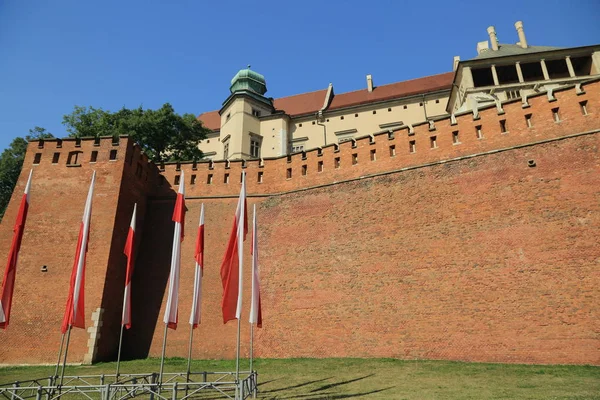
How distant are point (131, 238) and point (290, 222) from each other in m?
7.60

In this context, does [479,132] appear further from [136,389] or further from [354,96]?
[354,96]

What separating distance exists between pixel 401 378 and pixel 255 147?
30635 mm

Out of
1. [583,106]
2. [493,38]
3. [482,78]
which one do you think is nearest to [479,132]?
[583,106]

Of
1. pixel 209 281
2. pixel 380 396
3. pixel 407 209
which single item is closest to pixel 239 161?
pixel 209 281

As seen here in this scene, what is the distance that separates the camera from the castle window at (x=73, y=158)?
18266 millimetres

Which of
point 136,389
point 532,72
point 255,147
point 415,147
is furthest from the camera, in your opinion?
point 255,147

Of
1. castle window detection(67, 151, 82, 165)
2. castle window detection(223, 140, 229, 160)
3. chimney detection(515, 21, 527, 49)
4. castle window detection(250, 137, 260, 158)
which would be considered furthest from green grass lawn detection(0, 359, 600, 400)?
chimney detection(515, 21, 527, 49)

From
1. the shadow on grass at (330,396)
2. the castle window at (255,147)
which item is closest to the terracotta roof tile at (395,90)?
the castle window at (255,147)

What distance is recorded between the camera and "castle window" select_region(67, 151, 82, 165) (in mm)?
18266

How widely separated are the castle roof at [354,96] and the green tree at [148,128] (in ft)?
41.7

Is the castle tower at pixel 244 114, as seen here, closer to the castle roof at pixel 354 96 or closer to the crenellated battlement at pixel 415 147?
the castle roof at pixel 354 96

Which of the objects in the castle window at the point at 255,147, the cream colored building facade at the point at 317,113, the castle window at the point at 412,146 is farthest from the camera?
the castle window at the point at 255,147

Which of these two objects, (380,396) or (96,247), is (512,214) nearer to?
(380,396)

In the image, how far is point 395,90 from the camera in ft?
129
